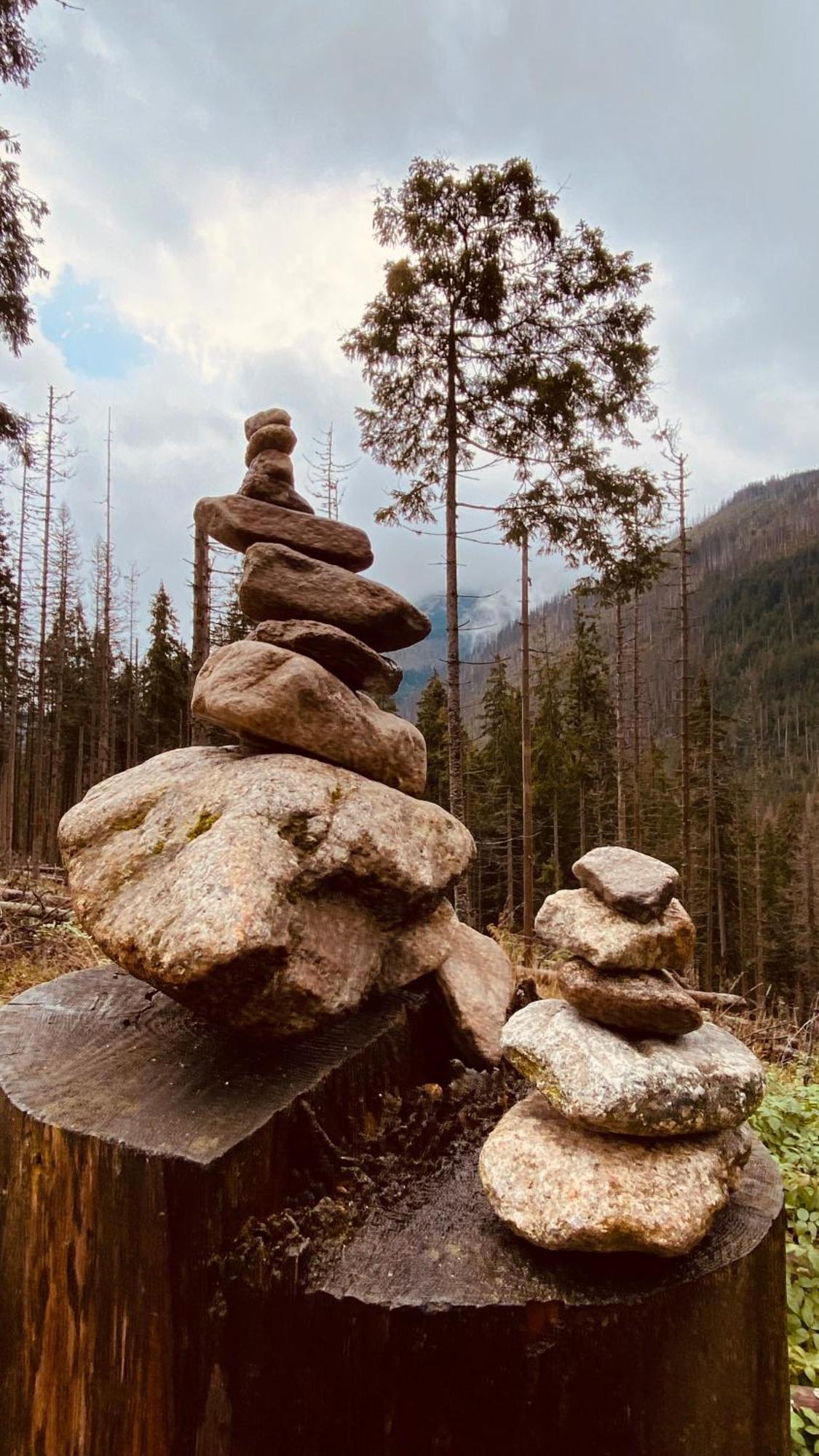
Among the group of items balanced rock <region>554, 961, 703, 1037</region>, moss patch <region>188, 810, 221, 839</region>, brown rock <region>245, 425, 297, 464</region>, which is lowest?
balanced rock <region>554, 961, 703, 1037</region>

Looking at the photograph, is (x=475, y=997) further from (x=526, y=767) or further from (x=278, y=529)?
(x=526, y=767)

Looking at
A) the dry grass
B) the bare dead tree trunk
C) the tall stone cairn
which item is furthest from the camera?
the bare dead tree trunk

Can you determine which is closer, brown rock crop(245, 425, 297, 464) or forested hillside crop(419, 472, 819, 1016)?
brown rock crop(245, 425, 297, 464)

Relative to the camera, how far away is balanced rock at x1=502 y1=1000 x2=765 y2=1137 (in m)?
1.92

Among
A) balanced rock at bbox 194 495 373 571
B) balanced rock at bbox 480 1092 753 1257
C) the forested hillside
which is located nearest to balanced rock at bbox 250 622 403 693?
balanced rock at bbox 194 495 373 571

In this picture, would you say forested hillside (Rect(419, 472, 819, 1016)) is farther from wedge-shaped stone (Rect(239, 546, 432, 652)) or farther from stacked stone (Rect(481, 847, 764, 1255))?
stacked stone (Rect(481, 847, 764, 1255))

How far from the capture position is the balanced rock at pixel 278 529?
3412 mm

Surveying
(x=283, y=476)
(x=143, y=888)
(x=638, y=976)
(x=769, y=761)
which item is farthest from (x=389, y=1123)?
(x=769, y=761)

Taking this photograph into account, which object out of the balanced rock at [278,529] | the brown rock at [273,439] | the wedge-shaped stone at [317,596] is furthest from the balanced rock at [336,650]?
the brown rock at [273,439]

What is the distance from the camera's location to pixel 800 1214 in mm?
4020

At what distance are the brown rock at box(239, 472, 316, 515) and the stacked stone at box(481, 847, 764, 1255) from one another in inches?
98.9

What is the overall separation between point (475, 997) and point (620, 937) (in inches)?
49.7

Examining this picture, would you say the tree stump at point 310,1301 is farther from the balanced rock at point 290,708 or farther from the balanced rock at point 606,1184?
the balanced rock at point 290,708

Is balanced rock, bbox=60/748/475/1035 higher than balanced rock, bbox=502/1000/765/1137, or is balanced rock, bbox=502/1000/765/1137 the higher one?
balanced rock, bbox=60/748/475/1035
